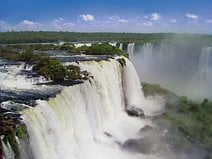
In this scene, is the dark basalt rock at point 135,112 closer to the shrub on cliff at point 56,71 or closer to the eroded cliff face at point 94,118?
the eroded cliff face at point 94,118

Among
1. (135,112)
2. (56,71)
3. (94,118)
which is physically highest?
(56,71)

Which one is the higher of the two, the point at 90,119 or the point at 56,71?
the point at 56,71

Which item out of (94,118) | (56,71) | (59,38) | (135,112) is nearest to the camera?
(94,118)

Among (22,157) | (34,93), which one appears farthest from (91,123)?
(22,157)

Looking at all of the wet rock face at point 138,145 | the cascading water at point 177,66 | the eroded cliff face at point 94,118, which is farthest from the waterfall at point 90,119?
the cascading water at point 177,66

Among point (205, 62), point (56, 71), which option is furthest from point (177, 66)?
point (56, 71)

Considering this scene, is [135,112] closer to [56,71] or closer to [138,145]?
[138,145]

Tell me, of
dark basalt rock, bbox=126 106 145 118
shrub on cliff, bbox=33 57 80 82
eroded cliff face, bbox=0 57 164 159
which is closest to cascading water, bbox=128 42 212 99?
eroded cliff face, bbox=0 57 164 159

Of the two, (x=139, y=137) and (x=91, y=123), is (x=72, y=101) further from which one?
(x=139, y=137)
